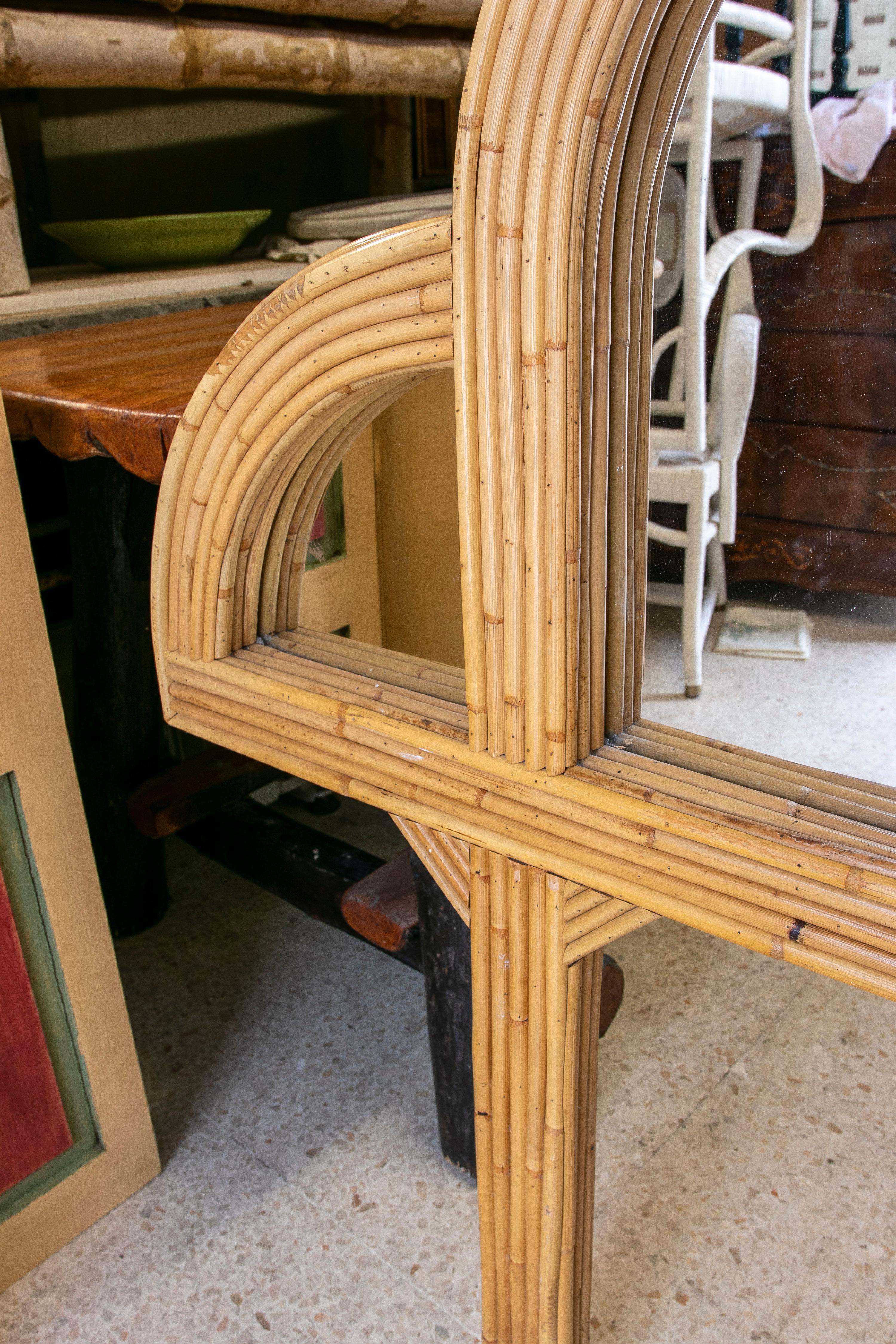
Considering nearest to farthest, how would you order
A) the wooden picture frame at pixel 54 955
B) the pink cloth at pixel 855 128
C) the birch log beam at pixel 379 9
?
the pink cloth at pixel 855 128, the wooden picture frame at pixel 54 955, the birch log beam at pixel 379 9

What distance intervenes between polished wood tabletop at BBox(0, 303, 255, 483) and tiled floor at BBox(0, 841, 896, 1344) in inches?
28.9

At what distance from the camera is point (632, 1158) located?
3.46 feet

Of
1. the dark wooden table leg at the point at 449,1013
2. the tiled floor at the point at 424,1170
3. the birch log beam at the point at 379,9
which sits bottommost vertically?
the tiled floor at the point at 424,1170

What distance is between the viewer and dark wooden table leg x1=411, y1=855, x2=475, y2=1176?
96 centimetres

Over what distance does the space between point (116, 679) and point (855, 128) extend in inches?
41.6

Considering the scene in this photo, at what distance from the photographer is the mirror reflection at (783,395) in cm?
44

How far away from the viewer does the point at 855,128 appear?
0.43 m

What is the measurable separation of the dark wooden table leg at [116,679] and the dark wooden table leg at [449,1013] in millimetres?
482

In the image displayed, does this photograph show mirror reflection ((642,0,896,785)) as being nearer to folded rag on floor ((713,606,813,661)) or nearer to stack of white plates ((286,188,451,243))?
folded rag on floor ((713,606,813,661))

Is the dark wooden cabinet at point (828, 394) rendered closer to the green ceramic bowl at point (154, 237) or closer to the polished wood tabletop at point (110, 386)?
the polished wood tabletop at point (110, 386)

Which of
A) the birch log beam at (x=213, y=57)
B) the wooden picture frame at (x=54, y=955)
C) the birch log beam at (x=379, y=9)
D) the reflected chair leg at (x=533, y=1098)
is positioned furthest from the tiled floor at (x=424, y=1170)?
the birch log beam at (x=379, y=9)

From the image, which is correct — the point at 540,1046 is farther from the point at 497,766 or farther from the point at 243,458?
the point at 243,458

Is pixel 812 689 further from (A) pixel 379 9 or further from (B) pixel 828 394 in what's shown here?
(A) pixel 379 9

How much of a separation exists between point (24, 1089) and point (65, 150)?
4.36ft
